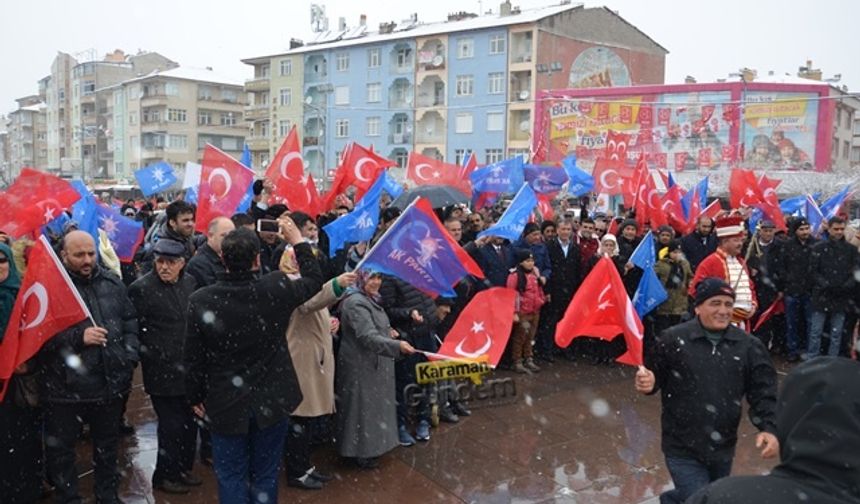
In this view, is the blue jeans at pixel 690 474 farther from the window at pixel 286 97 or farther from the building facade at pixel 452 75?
the window at pixel 286 97

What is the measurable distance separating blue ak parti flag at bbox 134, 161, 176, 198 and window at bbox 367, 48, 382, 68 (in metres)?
41.3

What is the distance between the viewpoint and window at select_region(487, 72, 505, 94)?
49.4 meters

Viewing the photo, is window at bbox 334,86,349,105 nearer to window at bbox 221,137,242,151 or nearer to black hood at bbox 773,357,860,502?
window at bbox 221,137,242,151

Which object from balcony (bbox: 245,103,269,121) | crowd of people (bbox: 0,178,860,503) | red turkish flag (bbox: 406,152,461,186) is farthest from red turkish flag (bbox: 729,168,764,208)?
balcony (bbox: 245,103,269,121)

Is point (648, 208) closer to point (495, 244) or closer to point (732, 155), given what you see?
point (495, 244)

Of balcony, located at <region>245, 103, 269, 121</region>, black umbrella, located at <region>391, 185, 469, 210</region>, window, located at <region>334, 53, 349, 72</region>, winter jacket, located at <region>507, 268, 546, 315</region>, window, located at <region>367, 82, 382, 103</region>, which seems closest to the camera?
winter jacket, located at <region>507, 268, 546, 315</region>

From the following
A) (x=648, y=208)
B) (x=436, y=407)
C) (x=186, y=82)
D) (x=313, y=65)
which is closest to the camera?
(x=436, y=407)

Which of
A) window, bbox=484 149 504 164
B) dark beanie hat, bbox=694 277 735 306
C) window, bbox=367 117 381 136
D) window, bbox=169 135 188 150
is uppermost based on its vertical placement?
window, bbox=367 117 381 136

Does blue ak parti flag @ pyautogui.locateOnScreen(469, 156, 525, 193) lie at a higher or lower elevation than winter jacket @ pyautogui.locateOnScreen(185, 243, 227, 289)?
higher

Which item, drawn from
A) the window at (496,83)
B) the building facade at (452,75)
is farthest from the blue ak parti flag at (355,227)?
the window at (496,83)

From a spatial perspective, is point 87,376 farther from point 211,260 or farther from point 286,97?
point 286,97

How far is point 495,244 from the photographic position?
28.3 feet

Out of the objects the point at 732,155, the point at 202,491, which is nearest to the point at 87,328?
the point at 202,491

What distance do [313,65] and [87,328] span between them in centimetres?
5686
